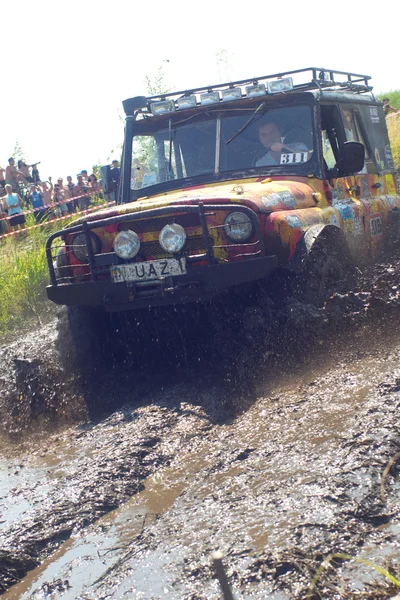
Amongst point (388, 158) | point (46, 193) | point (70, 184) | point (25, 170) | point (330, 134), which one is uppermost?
point (25, 170)

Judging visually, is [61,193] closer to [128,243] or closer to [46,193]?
[46,193]

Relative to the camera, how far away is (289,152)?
6125 mm

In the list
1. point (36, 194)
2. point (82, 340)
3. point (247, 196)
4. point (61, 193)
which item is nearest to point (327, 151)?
point (247, 196)

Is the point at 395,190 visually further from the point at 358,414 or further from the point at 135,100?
the point at 358,414

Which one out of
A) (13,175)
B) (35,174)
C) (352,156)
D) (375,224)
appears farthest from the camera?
(35,174)

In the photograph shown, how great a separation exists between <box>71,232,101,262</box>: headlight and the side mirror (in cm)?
198

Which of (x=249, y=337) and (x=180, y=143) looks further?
(x=180, y=143)

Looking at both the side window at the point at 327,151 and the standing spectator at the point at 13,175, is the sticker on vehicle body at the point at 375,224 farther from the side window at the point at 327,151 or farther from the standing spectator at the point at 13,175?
the standing spectator at the point at 13,175

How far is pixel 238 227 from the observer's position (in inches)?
202

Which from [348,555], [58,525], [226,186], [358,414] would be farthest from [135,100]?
[348,555]

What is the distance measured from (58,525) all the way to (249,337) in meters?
2.22

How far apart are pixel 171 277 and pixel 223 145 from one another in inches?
63.3

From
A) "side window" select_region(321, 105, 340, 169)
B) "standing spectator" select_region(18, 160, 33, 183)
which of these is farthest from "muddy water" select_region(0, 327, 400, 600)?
"standing spectator" select_region(18, 160, 33, 183)

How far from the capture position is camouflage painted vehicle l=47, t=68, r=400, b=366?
204 inches
